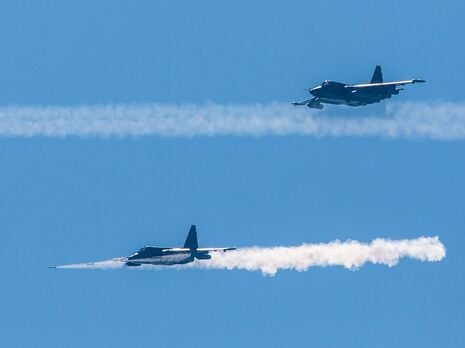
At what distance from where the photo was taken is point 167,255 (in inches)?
6102

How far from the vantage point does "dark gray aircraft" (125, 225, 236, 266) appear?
506ft

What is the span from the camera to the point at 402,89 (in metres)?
150

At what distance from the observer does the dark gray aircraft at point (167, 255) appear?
154125mm

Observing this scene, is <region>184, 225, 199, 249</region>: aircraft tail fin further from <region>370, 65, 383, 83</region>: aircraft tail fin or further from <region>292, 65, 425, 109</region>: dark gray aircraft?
<region>370, 65, 383, 83</region>: aircraft tail fin

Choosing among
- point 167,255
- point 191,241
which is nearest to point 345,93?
point 191,241

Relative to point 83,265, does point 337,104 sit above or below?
above

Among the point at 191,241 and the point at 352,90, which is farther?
the point at 191,241

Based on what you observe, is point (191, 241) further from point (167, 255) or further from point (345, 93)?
point (345, 93)

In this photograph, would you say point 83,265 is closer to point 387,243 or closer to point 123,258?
point 123,258

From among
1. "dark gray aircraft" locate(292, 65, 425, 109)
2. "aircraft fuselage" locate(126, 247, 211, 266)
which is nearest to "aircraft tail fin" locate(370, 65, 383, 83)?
"dark gray aircraft" locate(292, 65, 425, 109)

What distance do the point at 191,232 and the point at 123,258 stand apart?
29.6 ft

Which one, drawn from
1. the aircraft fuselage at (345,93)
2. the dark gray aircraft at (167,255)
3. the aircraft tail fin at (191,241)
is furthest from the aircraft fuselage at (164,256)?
the aircraft fuselage at (345,93)

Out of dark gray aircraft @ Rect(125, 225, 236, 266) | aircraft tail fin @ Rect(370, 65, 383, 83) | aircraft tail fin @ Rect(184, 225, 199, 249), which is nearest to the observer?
dark gray aircraft @ Rect(125, 225, 236, 266)

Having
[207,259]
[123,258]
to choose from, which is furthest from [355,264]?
[123,258]
